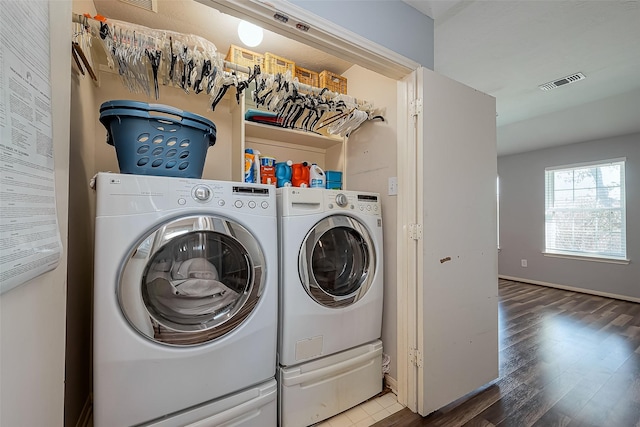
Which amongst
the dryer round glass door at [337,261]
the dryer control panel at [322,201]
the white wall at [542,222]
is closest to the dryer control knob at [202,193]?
the dryer control panel at [322,201]

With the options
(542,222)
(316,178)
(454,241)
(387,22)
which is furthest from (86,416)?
(542,222)

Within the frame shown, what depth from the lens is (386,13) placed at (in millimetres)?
1426

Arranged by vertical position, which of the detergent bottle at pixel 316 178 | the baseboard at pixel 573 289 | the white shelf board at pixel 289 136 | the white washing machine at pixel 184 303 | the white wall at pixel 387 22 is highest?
the white wall at pixel 387 22

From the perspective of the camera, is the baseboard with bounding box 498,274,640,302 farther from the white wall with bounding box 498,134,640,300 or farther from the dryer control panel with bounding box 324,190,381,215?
the dryer control panel with bounding box 324,190,381,215

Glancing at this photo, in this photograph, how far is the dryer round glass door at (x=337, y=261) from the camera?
1.36 m

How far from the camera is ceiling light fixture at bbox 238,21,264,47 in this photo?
1526 millimetres

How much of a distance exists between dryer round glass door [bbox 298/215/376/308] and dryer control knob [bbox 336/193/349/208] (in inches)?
2.6

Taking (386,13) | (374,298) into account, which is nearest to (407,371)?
(374,298)

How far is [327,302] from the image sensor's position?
1.40 metres

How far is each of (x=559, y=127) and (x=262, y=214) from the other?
4.27m

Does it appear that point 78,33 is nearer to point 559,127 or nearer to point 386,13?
point 386,13

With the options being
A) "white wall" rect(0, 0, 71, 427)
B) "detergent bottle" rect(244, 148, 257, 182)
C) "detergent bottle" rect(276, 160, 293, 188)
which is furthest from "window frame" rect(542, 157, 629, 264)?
"white wall" rect(0, 0, 71, 427)

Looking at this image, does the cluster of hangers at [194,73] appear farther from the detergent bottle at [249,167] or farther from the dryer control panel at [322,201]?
the dryer control panel at [322,201]

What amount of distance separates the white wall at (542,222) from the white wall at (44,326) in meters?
5.70
